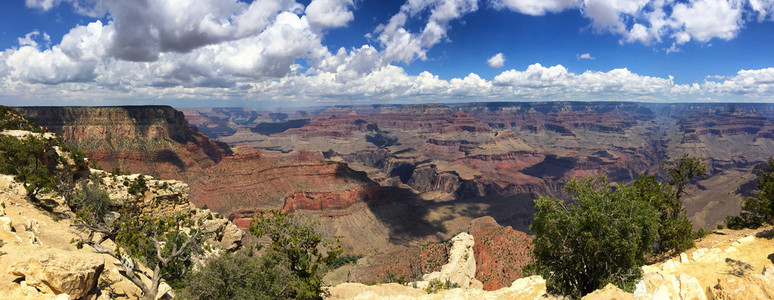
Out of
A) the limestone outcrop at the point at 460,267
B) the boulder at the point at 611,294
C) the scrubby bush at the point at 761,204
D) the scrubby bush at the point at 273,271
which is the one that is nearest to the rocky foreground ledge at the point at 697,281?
the boulder at the point at 611,294

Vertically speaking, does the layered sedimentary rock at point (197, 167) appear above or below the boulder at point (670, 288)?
below

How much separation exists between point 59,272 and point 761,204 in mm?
51353

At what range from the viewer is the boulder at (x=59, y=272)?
11.4m

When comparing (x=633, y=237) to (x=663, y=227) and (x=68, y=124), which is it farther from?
(x=68, y=124)

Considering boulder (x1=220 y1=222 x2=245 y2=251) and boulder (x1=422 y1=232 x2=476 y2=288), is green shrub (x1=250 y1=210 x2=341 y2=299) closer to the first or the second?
boulder (x1=220 y1=222 x2=245 y2=251)

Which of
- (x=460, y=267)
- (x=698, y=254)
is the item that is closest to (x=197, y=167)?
(x=460, y=267)

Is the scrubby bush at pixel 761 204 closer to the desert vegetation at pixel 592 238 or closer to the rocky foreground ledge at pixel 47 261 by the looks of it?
the desert vegetation at pixel 592 238

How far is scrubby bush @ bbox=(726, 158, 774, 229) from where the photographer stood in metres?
29.2

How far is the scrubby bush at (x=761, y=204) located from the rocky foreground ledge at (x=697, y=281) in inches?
140

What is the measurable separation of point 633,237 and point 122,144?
167759 millimetres

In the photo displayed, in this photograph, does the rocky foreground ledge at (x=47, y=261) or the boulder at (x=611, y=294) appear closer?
the rocky foreground ledge at (x=47, y=261)

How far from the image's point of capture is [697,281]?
16.4 metres

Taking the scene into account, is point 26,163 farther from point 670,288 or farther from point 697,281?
point 697,281

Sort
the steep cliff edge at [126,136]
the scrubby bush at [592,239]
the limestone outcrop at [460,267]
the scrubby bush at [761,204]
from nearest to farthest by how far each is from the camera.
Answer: the scrubby bush at [592,239] < the scrubby bush at [761,204] < the limestone outcrop at [460,267] < the steep cliff edge at [126,136]
